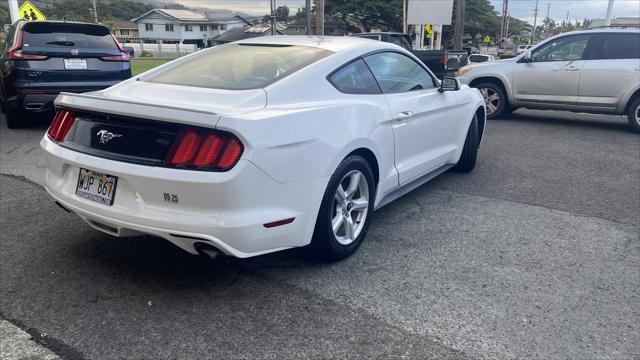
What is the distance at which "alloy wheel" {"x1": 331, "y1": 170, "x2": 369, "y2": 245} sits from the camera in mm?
3465

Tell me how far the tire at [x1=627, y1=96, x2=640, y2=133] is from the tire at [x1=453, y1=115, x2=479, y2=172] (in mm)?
4335

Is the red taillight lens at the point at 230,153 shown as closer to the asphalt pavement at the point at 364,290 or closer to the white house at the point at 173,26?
the asphalt pavement at the point at 364,290

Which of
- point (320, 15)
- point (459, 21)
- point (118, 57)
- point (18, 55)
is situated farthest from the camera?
point (320, 15)

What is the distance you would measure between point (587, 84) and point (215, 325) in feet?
27.1

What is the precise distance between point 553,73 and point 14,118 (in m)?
9.06

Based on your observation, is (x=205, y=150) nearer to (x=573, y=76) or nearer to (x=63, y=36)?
(x=63, y=36)

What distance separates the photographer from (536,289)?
3244mm

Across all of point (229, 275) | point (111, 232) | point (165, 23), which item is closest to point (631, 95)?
point (229, 275)

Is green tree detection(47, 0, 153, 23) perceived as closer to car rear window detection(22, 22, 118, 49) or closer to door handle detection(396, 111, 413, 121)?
car rear window detection(22, 22, 118, 49)

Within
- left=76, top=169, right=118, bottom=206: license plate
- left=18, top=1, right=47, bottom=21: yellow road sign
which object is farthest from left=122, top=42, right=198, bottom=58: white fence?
left=76, top=169, right=118, bottom=206: license plate

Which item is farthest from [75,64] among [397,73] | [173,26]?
[173,26]

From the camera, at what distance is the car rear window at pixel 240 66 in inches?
136

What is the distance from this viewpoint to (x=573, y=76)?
348 inches

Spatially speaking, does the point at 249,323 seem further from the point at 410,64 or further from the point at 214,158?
the point at 410,64
